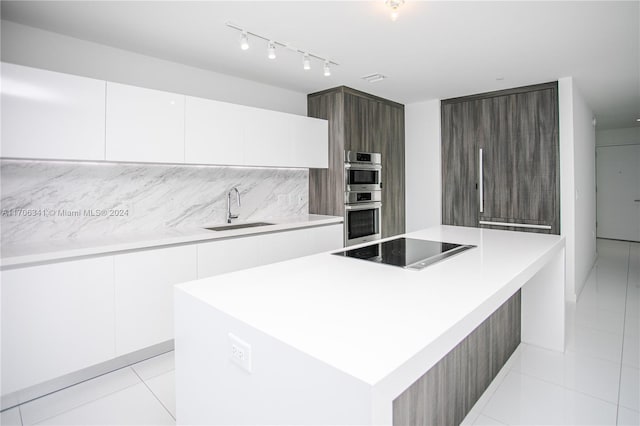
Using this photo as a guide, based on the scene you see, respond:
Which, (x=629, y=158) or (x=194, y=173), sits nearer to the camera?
(x=194, y=173)

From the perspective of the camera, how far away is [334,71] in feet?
11.4

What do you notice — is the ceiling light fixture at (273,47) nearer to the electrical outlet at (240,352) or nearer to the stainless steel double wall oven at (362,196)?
the stainless steel double wall oven at (362,196)

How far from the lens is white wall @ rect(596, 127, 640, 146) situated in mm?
7262

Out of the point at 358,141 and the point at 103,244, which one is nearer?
the point at 103,244

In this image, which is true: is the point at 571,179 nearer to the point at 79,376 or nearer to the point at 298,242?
the point at 298,242

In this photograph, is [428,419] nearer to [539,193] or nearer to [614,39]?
[614,39]

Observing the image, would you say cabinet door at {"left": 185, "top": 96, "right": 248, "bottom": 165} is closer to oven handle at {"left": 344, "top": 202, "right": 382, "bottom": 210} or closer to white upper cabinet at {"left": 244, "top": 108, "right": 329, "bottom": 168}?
white upper cabinet at {"left": 244, "top": 108, "right": 329, "bottom": 168}

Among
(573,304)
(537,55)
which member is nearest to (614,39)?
(537,55)

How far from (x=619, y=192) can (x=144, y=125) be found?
355 inches

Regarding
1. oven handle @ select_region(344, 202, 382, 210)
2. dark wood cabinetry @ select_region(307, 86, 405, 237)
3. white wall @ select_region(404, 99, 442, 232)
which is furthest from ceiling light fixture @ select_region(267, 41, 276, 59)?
white wall @ select_region(404, 99, 442, 232)

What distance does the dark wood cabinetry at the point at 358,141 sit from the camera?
13.4 feet

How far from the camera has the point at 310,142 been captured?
398 cm

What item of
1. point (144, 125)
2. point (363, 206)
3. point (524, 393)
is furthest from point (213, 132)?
point (524, 393)

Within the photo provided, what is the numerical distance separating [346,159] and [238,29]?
191 cm
